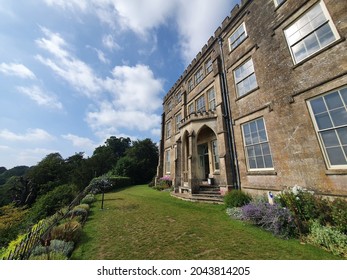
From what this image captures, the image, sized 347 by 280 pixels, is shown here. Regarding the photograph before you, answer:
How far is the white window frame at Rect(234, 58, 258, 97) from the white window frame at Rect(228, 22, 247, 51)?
1.85 metres

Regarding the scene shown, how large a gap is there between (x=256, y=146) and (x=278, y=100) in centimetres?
276

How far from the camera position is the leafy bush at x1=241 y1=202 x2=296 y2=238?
16.7 ft

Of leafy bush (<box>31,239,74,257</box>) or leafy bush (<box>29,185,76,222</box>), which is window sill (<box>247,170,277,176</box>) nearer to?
leafy bush (<box>31,239,74,257</box>)

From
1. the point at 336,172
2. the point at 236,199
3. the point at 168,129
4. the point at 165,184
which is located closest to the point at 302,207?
the point at 336,172

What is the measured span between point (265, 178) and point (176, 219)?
532 centimetres

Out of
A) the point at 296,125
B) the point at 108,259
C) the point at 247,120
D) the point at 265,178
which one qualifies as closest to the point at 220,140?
the point at 247,120

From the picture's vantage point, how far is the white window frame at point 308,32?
6.38 m

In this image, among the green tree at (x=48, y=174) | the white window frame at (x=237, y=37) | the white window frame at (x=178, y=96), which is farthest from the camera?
the green tree at (x=48, y=174)

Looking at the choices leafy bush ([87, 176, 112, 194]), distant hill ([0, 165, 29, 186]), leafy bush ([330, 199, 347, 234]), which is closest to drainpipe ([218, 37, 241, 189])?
leafy bush ([330, 199, 347, 234])

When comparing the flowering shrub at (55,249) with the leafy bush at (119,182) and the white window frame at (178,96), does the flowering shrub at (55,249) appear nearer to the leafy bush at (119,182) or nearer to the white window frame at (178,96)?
the white window frame at (178,96)

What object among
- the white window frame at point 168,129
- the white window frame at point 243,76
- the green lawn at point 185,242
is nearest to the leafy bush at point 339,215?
the green lawn at point 185,242

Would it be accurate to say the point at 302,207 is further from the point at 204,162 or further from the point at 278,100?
the point at 204,162

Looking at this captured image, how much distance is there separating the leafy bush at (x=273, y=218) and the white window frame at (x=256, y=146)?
3119mm
